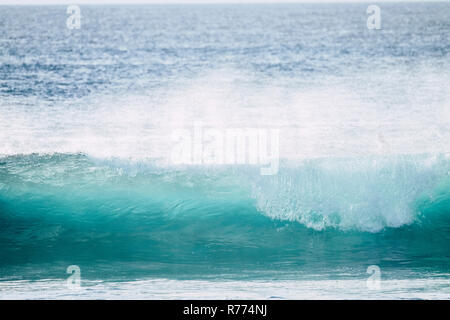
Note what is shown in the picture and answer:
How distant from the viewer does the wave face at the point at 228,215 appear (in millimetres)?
5012

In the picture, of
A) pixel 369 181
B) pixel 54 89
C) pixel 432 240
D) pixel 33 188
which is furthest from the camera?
pixel 54 89

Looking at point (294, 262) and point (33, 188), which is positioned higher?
point (33, 188)

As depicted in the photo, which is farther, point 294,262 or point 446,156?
point 446,156

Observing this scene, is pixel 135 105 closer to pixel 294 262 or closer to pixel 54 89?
pixel 54 89

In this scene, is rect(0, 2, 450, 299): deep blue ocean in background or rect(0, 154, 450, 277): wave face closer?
rect(0, 2, 450, 299): deep blue ocean in background

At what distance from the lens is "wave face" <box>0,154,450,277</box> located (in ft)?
16.4

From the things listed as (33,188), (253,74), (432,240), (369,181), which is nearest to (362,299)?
(432,240)

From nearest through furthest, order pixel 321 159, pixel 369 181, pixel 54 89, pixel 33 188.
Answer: pixel 369 181 < pixel 33 188 < pixel 321 159 < pixel 54 89

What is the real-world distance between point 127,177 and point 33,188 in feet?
3.16

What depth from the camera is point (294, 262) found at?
15.9ft

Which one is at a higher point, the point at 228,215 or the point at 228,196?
the point at 228,196

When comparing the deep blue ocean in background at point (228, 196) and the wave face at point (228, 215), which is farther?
the wave face at point (228, 215)

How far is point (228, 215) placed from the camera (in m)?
5.74

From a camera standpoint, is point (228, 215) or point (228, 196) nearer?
point (228, 215)
